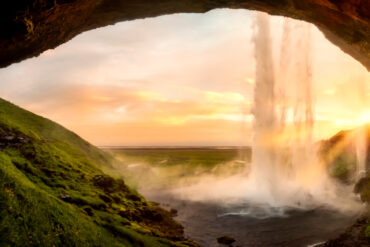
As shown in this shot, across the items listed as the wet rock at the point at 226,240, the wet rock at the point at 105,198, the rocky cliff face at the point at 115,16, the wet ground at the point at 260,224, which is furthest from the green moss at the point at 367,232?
the wet rock at the point at 105,198

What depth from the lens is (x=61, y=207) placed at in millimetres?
37625

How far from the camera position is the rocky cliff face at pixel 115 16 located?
14.6 meters

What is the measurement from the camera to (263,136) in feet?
Answer: 373

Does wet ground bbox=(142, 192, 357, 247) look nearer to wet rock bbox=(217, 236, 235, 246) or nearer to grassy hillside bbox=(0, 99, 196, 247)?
wet rock bbox=(217, 236, 235, 246)

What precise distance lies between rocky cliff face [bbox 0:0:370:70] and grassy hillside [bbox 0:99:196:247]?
18.2 metres

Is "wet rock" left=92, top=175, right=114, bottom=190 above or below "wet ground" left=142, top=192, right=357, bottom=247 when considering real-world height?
above

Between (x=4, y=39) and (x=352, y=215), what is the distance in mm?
A: 69791

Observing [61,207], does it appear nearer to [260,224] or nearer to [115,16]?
[115,16]

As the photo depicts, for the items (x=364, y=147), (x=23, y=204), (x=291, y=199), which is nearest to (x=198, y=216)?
(x=291, y=199)

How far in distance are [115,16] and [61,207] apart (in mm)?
26040

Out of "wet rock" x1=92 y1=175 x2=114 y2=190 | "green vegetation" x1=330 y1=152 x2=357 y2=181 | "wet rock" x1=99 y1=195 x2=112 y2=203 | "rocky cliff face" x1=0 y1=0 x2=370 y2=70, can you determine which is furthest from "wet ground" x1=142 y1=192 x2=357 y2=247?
"green vegetation" x1=330 y1=152 x2=357 y2=181

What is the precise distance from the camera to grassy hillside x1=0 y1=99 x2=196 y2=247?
30922 mm

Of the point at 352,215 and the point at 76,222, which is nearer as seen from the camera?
the point at 76,222

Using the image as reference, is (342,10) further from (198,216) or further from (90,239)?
(198,216)
